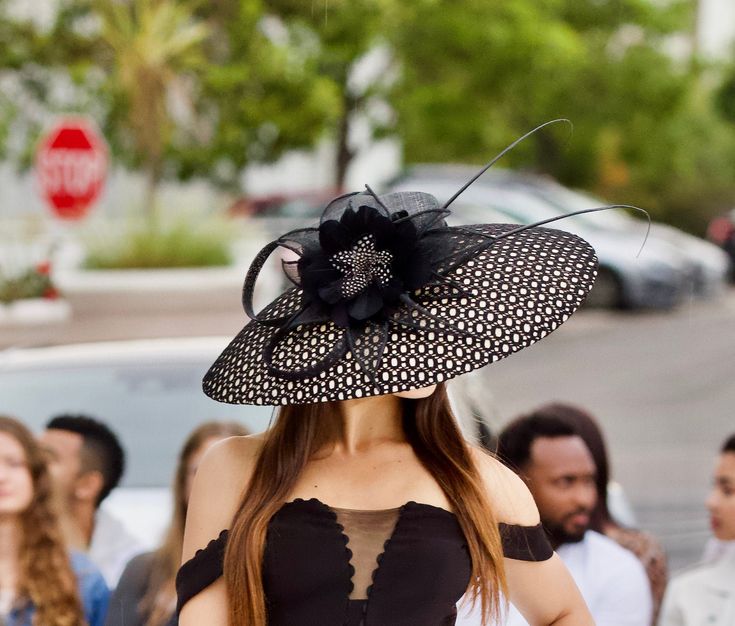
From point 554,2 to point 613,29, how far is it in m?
2.29

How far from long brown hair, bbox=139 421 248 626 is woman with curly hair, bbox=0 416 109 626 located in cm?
11

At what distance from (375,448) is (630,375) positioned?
29.8 ft

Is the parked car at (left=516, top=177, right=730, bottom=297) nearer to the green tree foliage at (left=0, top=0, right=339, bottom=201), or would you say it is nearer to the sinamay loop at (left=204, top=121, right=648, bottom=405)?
the green tree foliage at (left=0, top=0, right=339, bottom=201)

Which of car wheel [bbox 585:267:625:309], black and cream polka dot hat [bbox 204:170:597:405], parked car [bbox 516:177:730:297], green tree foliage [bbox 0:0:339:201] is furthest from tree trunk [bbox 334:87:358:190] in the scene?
black and cream polka dot hat [bbox 204:170:597:405]

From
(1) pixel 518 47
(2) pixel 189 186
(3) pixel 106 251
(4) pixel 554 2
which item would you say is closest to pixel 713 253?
(1) pixel 518 47

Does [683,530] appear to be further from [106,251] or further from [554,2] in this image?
[554,2]

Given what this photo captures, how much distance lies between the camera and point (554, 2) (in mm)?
19234

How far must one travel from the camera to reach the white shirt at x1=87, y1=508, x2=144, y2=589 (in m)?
2.94

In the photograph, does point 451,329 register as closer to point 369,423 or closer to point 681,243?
point 369,423

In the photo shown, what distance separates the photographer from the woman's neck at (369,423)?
5.54 feet

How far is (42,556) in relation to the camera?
8.38 ft

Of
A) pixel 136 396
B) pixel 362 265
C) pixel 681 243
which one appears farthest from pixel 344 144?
pixel 362 265

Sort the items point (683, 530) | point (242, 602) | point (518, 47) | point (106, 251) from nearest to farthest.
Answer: point (242, 602)
point (683, 530)
point (106, 251)
point (518, 47)

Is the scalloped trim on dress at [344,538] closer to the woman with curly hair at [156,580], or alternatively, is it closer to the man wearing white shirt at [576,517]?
the woman with curly hair at [156,580]
